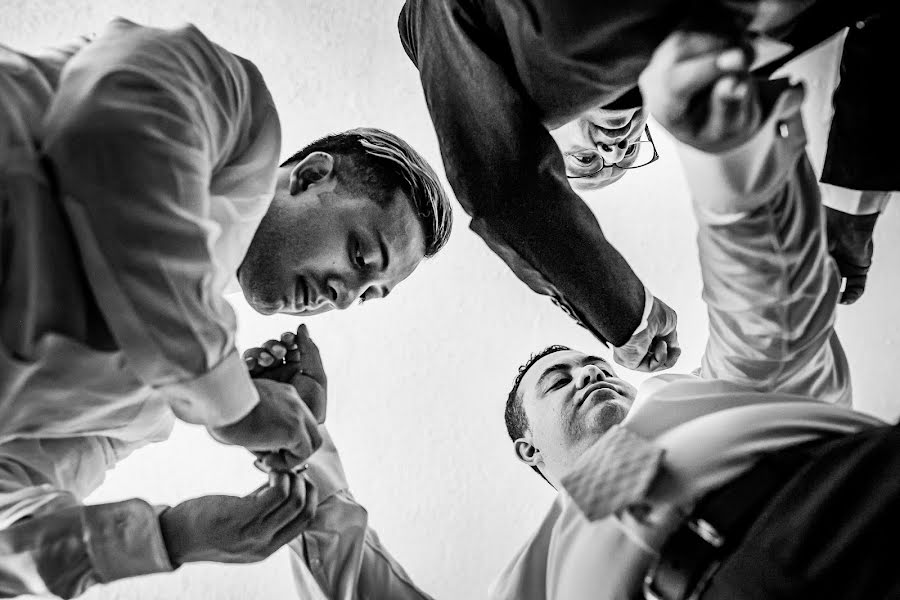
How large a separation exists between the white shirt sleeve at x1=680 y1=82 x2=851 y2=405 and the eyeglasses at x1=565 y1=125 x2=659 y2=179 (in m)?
0.51


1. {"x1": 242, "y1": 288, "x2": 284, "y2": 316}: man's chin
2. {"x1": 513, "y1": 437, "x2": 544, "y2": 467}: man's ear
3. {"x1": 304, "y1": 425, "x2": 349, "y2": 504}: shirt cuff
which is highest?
{"x1": 242, "y1": 288, "x2": 284, "y2": 316}: man's chin

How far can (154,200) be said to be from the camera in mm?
571

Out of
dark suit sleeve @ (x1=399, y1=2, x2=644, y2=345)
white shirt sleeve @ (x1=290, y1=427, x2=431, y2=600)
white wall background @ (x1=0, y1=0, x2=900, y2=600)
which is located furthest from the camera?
white wall background @ (x1=0, y1=0, x2=900, y2=600)

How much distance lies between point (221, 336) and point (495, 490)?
0.75m

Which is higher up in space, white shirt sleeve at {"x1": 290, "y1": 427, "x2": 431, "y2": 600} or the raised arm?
the raised arm

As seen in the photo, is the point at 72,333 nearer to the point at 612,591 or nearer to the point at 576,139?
the point at 612,591

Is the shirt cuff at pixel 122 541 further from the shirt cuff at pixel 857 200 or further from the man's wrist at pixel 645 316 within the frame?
the shirt cuff at pixel 857 200

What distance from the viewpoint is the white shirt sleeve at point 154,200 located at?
1.84ft

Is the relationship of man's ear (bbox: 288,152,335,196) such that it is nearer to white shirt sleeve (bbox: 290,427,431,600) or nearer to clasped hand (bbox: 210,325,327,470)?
clasped hand (bbox: 210,325,327,470)

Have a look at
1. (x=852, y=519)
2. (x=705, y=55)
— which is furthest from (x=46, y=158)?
(x=852, y=519)

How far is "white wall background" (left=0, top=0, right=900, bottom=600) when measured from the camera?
3.47ft

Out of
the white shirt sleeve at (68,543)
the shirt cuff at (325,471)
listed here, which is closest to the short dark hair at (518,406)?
the shirt cuff at (325,471)

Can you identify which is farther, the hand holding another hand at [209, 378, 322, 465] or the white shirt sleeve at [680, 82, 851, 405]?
the hand holding another hand at [209, 378, 322, 465]

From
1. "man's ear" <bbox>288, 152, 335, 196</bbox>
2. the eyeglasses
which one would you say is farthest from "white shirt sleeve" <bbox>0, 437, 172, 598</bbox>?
the eyeglasses
